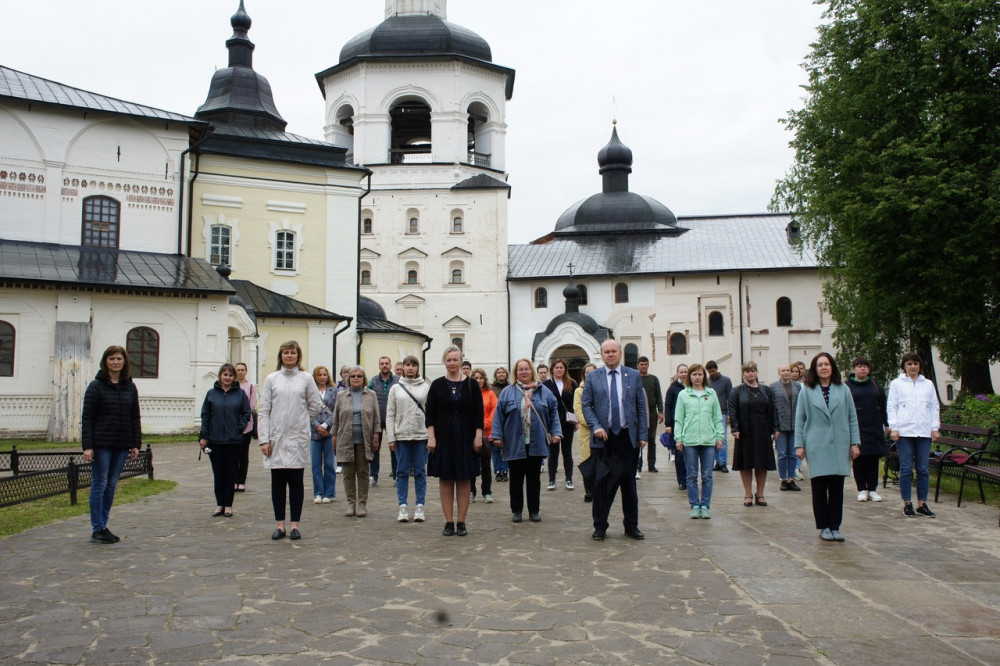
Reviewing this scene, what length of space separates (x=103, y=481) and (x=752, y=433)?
23.1 ft

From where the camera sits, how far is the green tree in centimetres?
1853

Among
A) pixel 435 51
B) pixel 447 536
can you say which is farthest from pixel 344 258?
pixel 447 536

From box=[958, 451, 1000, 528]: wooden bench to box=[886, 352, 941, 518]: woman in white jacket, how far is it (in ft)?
1.66

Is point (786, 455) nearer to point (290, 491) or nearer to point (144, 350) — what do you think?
point (290, 491)

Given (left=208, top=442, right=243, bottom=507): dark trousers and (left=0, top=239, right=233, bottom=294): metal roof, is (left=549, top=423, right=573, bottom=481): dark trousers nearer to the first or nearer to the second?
(left=208, top=442, right=243, bottom=507): dark trousers

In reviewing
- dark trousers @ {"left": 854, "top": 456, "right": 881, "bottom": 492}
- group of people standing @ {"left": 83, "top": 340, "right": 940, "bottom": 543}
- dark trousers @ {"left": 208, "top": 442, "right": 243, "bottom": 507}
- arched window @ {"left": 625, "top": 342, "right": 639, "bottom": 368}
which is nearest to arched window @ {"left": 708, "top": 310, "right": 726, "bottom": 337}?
arched window @ {"left": 625, "top": 342, "right": 639, "bottom": 368}

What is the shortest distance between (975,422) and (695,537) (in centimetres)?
701

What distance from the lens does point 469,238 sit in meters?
46.2

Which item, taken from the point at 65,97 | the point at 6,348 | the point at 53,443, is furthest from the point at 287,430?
the point at 65,97

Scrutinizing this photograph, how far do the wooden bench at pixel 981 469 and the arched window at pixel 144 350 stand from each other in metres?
Answer: 20.1

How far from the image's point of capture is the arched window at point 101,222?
2631cm

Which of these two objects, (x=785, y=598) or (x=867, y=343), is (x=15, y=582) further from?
(x=867, y=343)

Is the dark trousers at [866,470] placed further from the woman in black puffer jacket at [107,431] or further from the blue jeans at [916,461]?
the woman in black puffer jacket at [107,431]

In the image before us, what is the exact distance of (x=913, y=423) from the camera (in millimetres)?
10125
